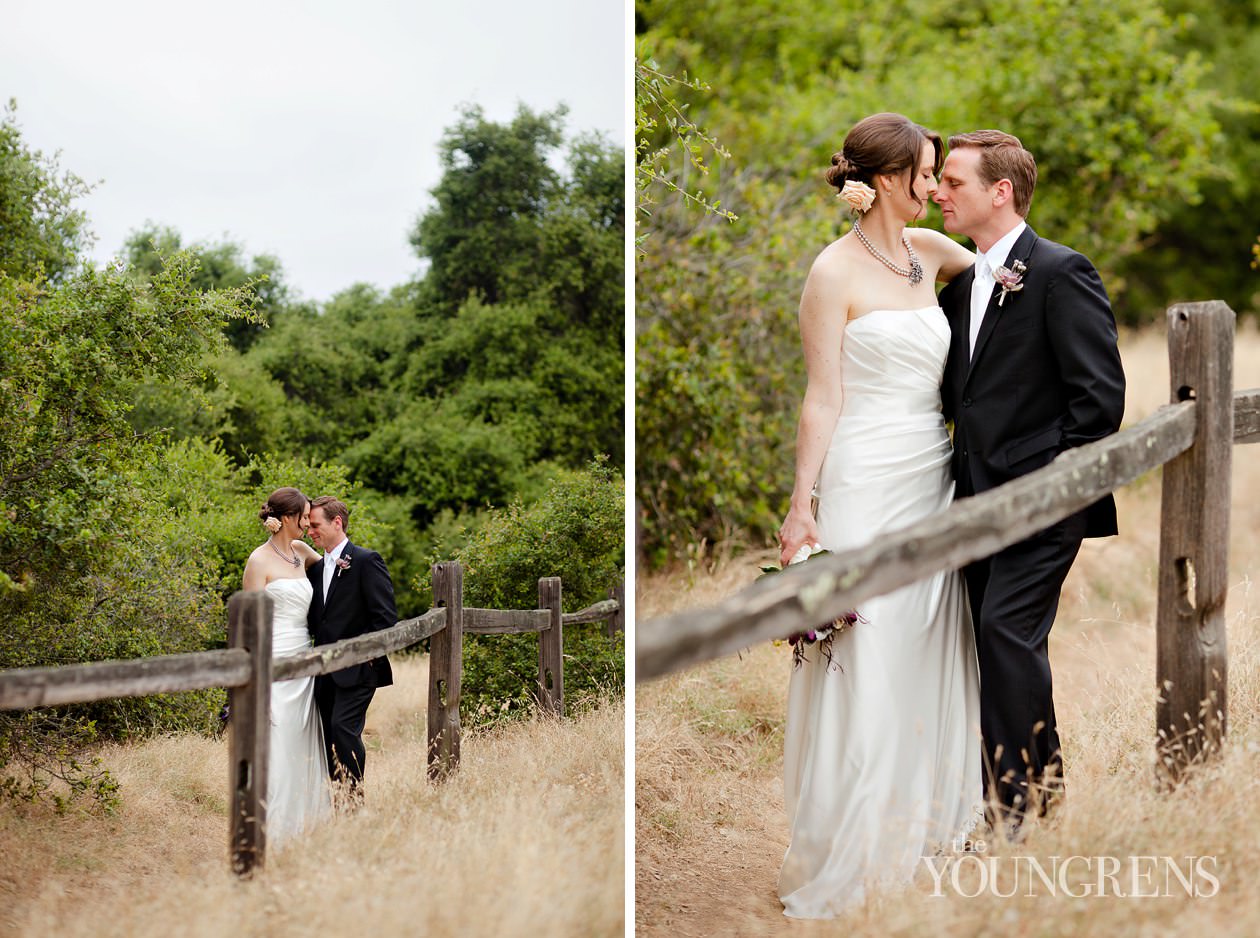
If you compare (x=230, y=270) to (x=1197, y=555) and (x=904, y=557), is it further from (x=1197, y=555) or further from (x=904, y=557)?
(x=1197, y=555)

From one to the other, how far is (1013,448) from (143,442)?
3661 millimetres

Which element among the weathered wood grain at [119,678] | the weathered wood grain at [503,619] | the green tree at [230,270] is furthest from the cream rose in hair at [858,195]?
the green tree at [230,270]

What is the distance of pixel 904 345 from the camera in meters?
4.20

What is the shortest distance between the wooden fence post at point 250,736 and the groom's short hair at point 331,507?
7.47 feet

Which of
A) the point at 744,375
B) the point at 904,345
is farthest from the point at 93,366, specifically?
the point at 744,375

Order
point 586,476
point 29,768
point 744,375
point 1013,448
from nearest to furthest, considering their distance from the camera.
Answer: point 1013,448 → point 29,768 → point 586,476 → point 744,375

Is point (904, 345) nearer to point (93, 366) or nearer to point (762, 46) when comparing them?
point (93, 366)

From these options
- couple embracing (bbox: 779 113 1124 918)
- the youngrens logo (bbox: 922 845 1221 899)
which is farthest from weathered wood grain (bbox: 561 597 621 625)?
the youngrens logo (bbox: 922 845 1221 899)

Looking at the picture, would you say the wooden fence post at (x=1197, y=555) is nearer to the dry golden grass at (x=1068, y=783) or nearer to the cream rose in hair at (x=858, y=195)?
the dry golden grass at (x=1068, y=783)

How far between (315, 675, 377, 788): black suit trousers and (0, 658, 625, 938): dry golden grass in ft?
0.30

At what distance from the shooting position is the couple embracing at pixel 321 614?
568 centimetres

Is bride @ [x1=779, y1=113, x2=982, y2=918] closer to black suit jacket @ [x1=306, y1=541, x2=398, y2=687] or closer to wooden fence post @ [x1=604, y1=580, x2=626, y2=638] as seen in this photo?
wooden fence post @ [x1=604, y1=580, x2=626, y2=638]

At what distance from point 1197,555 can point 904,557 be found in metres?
1.54

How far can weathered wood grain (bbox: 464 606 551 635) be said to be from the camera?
5.96 meters
